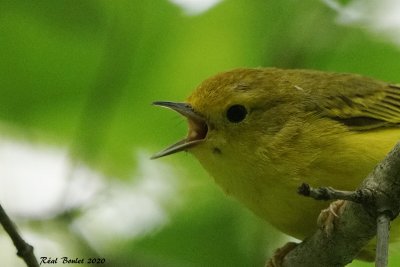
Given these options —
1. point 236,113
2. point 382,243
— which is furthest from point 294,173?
point 382,243

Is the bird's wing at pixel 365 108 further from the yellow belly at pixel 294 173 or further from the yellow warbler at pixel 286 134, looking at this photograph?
the yellow belly at pixel 294 173

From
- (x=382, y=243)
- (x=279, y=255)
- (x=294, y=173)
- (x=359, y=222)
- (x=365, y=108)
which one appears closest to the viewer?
(x=382, y=243)

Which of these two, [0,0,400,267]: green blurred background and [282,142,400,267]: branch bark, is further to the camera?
[0,0,400,267]: green blurred background

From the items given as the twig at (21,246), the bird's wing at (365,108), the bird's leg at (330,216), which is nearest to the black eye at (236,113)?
the bird's wing at (365,108)

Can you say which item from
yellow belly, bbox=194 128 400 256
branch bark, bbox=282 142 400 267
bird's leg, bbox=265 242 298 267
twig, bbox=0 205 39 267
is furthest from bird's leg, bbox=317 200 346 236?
twig, bbox=0 205 39 267

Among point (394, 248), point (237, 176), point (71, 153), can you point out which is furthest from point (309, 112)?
point (71, 153)

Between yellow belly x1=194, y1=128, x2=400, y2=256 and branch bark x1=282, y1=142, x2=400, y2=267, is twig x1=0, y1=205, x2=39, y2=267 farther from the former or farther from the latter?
yellow belly x1=194, y1=128, x2=400, y2=256

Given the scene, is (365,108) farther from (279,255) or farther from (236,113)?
(279,255)
